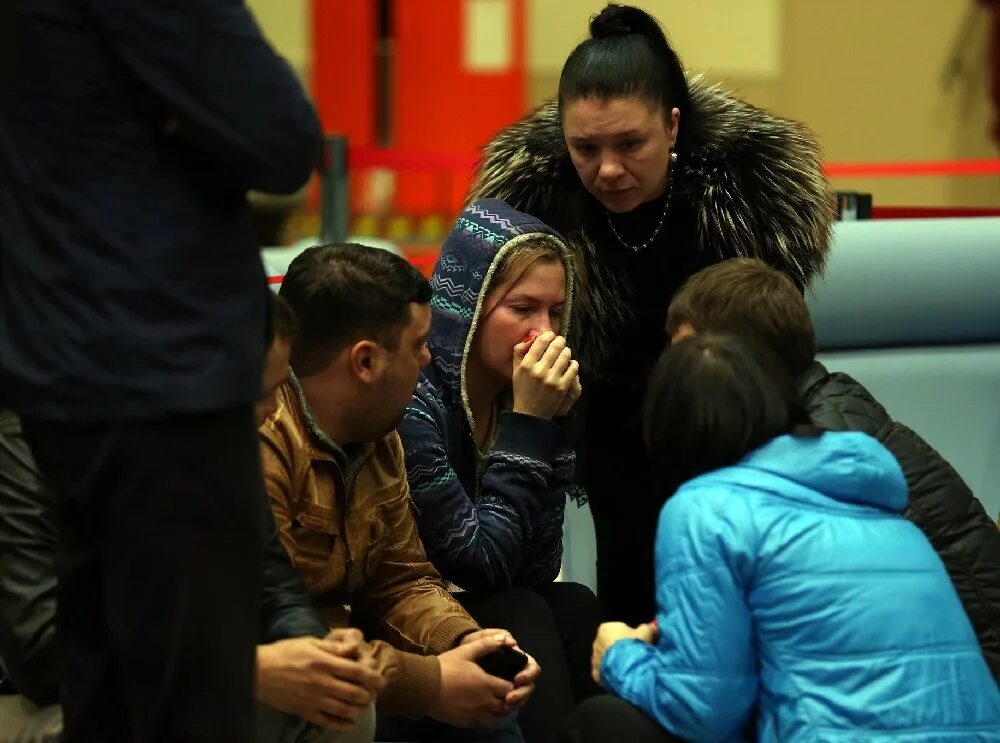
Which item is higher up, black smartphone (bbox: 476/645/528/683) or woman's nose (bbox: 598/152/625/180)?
woman's nose (bbox: 598/152/625/180)

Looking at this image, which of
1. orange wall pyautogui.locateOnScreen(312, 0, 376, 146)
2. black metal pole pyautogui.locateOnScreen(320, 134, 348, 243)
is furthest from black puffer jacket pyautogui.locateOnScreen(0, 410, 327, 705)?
orange wall pyautogui.locateOnScreen(312, 0, 376, 146)

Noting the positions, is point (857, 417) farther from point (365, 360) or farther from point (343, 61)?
point (343, 61)

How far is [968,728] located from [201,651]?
795 millimetres

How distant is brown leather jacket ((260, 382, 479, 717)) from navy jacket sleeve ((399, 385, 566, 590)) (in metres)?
0.05

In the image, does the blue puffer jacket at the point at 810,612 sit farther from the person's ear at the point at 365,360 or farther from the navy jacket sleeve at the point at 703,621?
the person's ear at the point at 365,360

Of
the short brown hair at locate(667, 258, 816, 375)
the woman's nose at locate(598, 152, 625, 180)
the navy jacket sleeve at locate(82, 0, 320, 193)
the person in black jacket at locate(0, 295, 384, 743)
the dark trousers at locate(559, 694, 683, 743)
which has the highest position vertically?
the navy jacket sleeve at locate(82, 0, 320, 193)

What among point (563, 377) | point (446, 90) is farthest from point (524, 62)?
point (563, 377)

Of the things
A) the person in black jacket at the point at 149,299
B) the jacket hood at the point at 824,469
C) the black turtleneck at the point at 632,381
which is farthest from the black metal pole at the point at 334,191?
the person in black jacket at the point at 149,299

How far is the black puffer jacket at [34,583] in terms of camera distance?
1609 mm

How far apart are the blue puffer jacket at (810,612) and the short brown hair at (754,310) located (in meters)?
0.31

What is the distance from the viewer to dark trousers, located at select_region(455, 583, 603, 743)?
1.98 metres

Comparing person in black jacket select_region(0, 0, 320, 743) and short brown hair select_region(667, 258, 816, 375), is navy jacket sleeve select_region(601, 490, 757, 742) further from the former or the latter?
person in black jacket select_region(0, 0, 320, 743)

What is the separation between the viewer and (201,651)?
52.9 inches

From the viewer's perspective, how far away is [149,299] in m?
1.32
